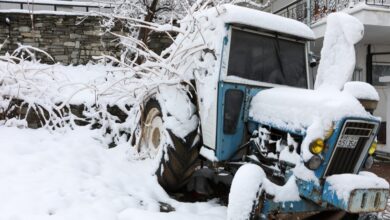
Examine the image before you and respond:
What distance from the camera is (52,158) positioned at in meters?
4.92

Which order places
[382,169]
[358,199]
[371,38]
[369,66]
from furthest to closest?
[369,66]
[371,38]
[382,169]
[358,199]

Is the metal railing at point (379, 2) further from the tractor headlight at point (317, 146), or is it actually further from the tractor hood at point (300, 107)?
the tractor headlight at point (317, 146)

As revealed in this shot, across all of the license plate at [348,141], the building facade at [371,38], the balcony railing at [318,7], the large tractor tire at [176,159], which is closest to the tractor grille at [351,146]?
the license plate at [348,141]

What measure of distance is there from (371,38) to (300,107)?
855 centimetres

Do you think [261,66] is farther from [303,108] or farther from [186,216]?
[186,216]

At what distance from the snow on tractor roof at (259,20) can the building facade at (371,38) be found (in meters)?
5.48

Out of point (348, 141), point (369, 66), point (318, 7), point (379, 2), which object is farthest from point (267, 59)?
point (318, 7)

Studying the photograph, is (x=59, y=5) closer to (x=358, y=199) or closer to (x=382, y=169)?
(x=382, y=169)

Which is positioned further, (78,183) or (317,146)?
(78,183)

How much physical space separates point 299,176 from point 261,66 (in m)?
1.58

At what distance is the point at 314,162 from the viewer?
329 centimetres

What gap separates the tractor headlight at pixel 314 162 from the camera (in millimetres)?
3275

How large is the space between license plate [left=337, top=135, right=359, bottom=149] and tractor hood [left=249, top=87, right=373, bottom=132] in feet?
0.68

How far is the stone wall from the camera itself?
38.8 feet
